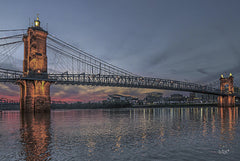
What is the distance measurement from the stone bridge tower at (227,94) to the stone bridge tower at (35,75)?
11564cm

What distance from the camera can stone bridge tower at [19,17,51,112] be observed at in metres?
53.1

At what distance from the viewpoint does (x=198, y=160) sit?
9.68 metres

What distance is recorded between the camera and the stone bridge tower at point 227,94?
12830cm

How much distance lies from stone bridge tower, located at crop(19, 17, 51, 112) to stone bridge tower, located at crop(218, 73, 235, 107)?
115638mm

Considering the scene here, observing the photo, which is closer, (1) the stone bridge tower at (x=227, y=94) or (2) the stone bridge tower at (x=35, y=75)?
(2) the stone bridge tower at (x=35, y=75)

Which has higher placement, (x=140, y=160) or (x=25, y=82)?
(x=25, y=82)

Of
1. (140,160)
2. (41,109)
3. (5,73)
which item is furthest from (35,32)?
(140,160)

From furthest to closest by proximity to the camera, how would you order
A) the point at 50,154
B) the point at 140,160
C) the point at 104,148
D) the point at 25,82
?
the point at 25,82
the point at 104,148
the point at 50,154
the point at 140,160

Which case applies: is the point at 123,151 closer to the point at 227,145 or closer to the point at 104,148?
the point at 104,148

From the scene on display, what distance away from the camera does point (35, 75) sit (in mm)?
54438

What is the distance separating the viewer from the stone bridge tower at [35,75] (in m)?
53.1

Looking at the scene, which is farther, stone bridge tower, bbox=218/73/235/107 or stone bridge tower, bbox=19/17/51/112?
stone bridge tower, bbox=218/73/235/107

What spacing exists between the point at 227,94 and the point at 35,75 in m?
119

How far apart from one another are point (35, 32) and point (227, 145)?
55770 millimetres
